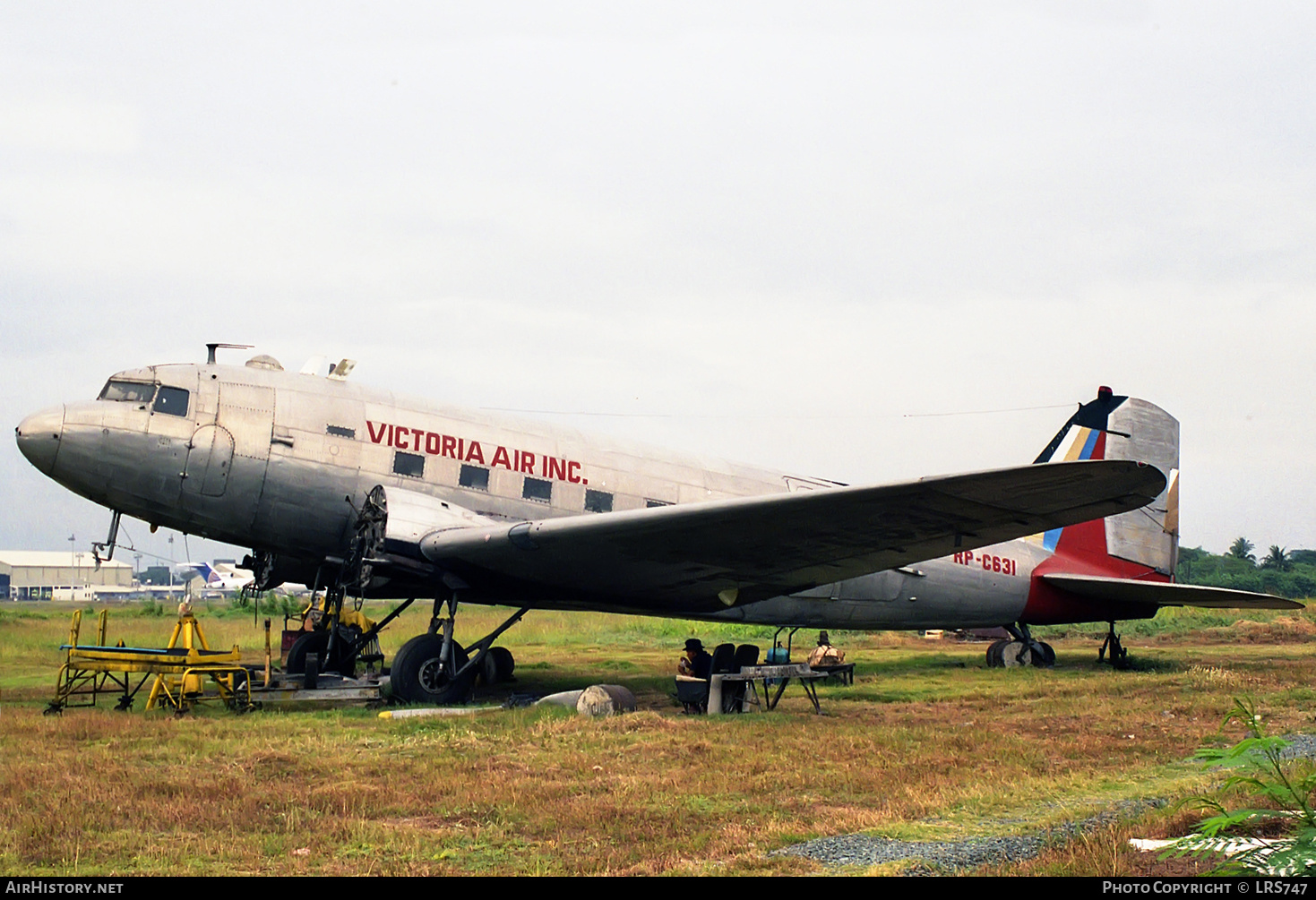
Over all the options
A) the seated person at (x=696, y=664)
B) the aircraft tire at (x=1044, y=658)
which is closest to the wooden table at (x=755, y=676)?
the seated person at (x=696, y=664)

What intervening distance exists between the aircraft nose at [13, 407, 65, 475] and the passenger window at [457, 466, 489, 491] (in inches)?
202

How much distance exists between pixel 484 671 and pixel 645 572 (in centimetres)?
492

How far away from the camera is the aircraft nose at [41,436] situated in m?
13.4

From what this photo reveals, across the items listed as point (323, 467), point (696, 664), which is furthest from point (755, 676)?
point (323, 467)

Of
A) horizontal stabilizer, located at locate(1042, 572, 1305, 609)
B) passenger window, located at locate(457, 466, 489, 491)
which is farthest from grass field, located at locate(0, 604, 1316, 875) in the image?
passenger window, located at locate(457, 466, 489, 491)

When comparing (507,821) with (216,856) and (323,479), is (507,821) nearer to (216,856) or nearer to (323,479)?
(216,856)

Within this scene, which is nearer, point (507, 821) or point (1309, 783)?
point (1309, 783)

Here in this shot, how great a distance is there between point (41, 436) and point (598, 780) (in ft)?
29.9

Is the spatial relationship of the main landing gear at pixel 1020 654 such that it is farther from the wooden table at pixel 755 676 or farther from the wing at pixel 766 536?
the wooden table at pixel 755 676

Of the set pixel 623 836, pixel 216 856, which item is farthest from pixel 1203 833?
pixel 216 856

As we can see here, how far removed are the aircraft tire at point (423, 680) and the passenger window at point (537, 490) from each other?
8.78ft

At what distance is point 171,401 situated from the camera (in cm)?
1395

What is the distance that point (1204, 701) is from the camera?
46.6 ft

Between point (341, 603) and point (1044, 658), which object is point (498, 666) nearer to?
point (341, 603)
